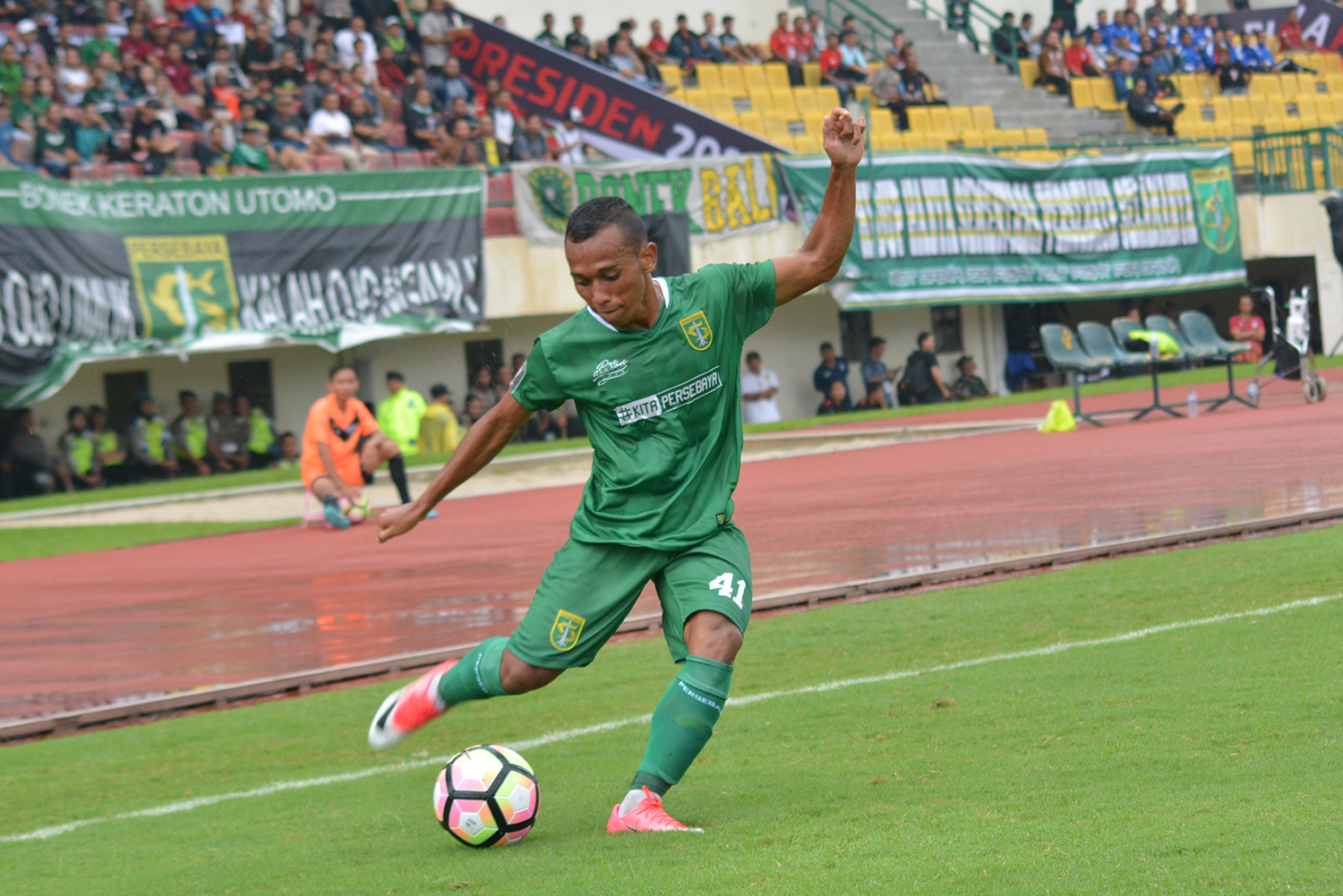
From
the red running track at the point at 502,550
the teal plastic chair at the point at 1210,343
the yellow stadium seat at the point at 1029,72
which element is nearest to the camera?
the red running track at the point at 502,550

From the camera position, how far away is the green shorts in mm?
4758

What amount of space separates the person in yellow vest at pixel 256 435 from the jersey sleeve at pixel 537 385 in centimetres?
1922

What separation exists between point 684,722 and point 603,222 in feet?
5.06

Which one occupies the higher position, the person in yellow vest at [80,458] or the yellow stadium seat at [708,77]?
the yellow stadium seat at [708,77]

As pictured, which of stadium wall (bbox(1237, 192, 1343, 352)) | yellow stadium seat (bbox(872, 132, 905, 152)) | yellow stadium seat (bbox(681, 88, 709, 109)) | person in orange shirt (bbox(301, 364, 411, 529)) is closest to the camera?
person in orange shirt (bbox(301, 364, 411, 529))


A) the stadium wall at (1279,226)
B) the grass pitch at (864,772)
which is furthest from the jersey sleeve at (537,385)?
the stadium wall at (1279,226)

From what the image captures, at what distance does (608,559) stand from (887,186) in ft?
80.1

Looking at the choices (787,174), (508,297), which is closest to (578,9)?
(787,174)

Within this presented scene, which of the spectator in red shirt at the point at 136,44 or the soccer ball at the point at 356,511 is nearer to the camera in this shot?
the soccer ball at the point at 356,511

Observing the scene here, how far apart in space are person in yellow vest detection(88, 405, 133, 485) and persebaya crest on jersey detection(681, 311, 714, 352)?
1881 centimetres

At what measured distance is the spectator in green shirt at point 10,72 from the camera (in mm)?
21641

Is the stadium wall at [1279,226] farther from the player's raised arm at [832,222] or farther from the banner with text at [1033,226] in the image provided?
the player's raised arm at [832,222]

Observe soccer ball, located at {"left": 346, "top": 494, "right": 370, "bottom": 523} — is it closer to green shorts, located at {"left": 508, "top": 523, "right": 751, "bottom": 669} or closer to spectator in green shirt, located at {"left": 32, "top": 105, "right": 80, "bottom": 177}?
spectator in green shirt, located at {"left": 32, "top": 105, "right": 80, "bottom": 177}


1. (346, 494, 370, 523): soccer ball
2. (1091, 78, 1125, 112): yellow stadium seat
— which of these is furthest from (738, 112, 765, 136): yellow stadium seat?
(346, 494, 370, 523): soccer ball
